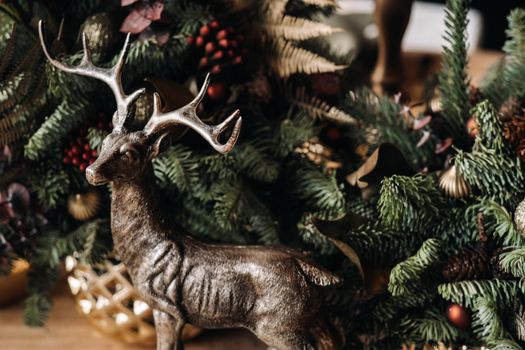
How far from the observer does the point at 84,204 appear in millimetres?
642

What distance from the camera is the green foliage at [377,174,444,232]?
52 cm

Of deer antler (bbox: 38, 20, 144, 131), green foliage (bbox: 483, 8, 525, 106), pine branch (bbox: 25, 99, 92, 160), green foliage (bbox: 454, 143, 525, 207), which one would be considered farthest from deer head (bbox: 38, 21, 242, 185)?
green foliage (bbox: 483, 8, 525, 106)

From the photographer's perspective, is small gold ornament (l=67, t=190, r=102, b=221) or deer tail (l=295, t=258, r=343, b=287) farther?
small gold ornament (l=67, t=190, r=102, b=221)

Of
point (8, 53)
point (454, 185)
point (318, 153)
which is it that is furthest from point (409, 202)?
point (8, 53)

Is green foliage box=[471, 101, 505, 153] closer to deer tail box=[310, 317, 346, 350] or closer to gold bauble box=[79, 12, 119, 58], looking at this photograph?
deer tail box=[310, 317, 346, 350]

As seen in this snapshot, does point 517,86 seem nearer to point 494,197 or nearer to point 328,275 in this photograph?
point 494,197

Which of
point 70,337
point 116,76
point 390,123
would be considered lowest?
point 70,337

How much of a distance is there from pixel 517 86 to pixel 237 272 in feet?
1.13

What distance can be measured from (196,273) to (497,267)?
0.26 meters

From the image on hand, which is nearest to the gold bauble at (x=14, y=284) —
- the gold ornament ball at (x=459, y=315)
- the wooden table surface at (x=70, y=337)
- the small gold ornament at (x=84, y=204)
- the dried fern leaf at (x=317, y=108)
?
the wooden table surface at (x=70, y=337)

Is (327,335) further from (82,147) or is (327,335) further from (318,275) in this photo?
(82,147)

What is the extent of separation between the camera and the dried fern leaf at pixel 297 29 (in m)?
0.61

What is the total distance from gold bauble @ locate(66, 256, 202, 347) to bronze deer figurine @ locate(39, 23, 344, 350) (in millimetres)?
140

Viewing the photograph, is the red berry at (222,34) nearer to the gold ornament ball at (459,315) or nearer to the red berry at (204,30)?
the red berry at (204,30)
